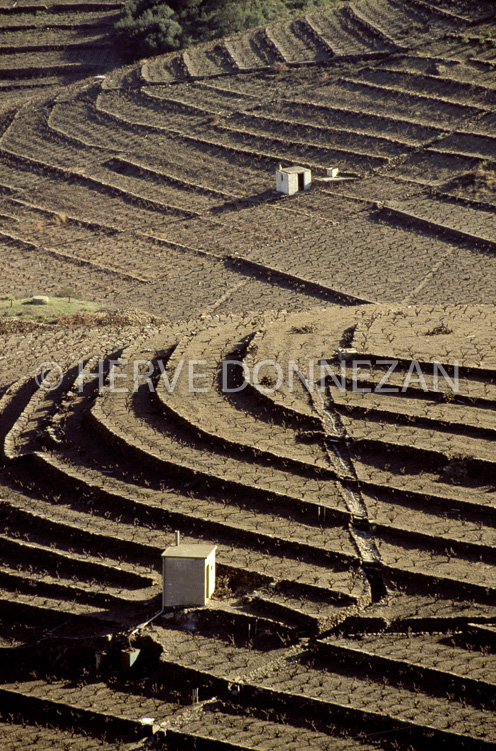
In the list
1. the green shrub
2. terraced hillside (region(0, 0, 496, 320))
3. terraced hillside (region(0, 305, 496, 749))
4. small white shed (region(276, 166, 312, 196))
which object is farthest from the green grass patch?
the green shrub

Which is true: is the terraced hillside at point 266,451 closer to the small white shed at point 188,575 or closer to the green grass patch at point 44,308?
the small white shed at point 188,575

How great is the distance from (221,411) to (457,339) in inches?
172

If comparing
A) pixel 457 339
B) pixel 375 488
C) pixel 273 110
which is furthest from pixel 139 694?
pixel 273 110

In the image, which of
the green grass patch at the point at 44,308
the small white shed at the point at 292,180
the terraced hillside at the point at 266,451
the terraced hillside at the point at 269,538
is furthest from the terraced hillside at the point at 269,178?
the terraced hillside at the point at 269,538

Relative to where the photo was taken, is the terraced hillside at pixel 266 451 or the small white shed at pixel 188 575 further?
the small white shed at pixel 188 575

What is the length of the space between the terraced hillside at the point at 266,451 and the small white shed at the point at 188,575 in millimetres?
199

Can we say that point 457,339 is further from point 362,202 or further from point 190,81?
point 190,81

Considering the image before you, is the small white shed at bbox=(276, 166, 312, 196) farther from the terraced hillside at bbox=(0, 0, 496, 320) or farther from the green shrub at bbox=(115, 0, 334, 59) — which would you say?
the green shrub at bbox=(115, 0, 334, 59)

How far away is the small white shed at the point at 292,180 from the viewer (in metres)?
27.1

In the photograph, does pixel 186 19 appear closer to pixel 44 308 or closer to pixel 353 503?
pixel 44 308

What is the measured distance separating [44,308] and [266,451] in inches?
437

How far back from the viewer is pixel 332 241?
79.9 ft

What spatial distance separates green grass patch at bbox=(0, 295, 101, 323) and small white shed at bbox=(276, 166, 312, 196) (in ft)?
25.6

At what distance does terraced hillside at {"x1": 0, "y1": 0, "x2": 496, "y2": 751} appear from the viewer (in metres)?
9.92
